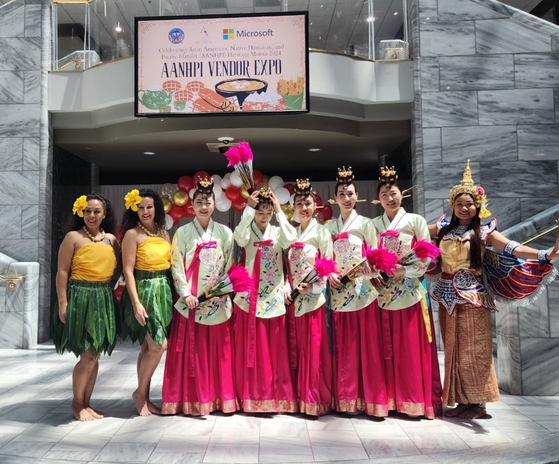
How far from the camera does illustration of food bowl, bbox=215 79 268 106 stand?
19.9 feet

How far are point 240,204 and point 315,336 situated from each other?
14.5 ft

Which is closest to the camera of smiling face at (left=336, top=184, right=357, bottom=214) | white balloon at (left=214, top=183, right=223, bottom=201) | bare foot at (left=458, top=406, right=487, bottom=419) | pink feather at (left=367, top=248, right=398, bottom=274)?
pink feather at (left=367, top=248, right=398, bottom=274)

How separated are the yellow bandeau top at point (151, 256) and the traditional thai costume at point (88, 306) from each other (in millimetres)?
204

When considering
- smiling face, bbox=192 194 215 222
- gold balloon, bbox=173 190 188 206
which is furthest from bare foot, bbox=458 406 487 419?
gold balloon, bbox=173 190 188 206

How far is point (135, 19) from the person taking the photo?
6113 millimetres

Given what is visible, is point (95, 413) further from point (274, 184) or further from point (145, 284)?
point (274, 184)

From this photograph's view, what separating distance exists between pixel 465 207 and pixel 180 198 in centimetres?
517

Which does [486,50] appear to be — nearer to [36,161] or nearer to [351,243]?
[351,243]

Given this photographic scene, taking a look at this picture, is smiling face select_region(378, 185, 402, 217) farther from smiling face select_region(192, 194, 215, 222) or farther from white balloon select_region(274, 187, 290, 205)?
white balloon select_region(274, 187, 290, 205)

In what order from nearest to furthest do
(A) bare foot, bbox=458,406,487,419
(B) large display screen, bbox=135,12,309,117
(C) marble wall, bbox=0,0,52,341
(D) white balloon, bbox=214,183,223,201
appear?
1. (A) bare foot, bbox=458,406,487,419
2. (B) large display screen, bbox=135,12,309,117
3. (C) marble wall, bbox=0,0,52,341
4. (D) white balloon, bbox=214,183,223,201

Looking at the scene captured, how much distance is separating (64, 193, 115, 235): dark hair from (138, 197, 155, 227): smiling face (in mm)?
250

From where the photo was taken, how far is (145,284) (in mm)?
3461

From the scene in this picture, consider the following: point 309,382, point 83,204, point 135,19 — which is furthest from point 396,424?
point 135,19

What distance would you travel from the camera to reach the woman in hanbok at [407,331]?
3389 millimetres
